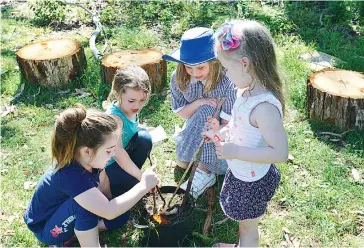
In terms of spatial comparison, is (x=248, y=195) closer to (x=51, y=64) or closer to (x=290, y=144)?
(x=290, y=144)

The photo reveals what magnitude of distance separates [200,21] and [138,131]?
11.9ft

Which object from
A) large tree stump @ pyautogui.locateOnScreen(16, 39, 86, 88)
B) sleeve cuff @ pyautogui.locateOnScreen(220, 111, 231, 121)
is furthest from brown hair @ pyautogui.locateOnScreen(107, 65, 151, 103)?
large tree stump @ pyautogui.locateOnScreen(16, 39, 86, 88)

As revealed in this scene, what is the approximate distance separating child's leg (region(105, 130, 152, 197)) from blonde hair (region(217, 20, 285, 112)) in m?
1.13

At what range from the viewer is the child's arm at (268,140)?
2422 mm

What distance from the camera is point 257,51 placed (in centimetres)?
241

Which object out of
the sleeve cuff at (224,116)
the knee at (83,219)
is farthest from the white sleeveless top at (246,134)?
the knee at (83,219)

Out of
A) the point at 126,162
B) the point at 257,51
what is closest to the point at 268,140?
the point at 257,51

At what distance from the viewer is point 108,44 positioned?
6152mm

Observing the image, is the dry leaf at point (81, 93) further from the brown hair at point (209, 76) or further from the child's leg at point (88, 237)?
the child's leg at point (88, 237)

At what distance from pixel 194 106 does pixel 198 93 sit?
0.35 ft

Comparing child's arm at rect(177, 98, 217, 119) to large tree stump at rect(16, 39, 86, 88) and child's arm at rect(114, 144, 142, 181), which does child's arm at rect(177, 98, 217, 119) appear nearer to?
child's arm at rect(114, 144, 142, 181)

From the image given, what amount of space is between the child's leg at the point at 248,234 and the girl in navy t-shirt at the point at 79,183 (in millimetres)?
641

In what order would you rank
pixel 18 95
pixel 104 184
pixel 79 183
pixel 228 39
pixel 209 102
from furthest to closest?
pixel 18 95 → pixel 209 102 → pixel 104 184 → pixel 79 183 → pixel 228 39

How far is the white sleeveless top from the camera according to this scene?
8.18ft
